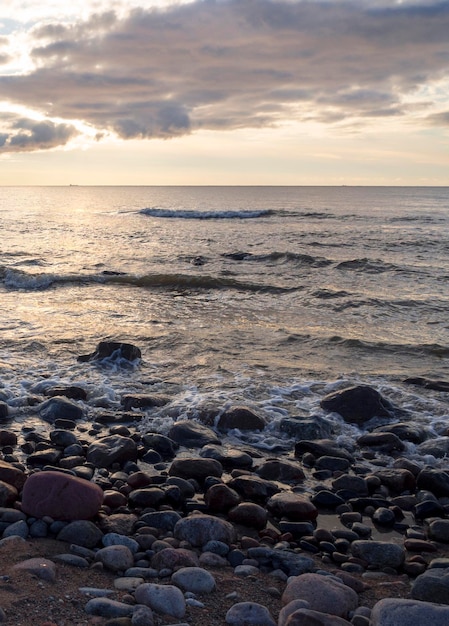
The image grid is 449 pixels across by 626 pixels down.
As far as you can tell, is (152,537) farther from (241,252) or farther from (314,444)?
(241,252)

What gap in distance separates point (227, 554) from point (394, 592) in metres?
1.38

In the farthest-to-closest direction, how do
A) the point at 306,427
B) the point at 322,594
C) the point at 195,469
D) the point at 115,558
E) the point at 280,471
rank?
the point at 306,427 < the point at 280,471 < the point at 195,469 < the point at 115,558 < the point at 322,594

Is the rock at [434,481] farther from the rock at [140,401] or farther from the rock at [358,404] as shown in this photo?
the rock at [140,401]

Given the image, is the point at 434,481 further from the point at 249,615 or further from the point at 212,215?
the point at 212,215

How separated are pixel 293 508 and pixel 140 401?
358 centimetres

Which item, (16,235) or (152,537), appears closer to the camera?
(152,537)

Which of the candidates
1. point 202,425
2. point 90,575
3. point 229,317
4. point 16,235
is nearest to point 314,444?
point 202,425

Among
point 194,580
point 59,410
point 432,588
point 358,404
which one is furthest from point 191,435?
point 432,588

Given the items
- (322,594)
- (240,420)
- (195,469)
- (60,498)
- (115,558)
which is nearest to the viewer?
(322,594)

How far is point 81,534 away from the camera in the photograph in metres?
4.98

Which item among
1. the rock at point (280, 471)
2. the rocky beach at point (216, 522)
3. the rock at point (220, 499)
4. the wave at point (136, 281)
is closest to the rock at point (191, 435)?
the rocky beach at point (216, 522)

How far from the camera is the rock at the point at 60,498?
5.25 metres

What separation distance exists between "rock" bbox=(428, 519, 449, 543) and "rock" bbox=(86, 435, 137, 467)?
3.35 metres

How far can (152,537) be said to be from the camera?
199 inches
